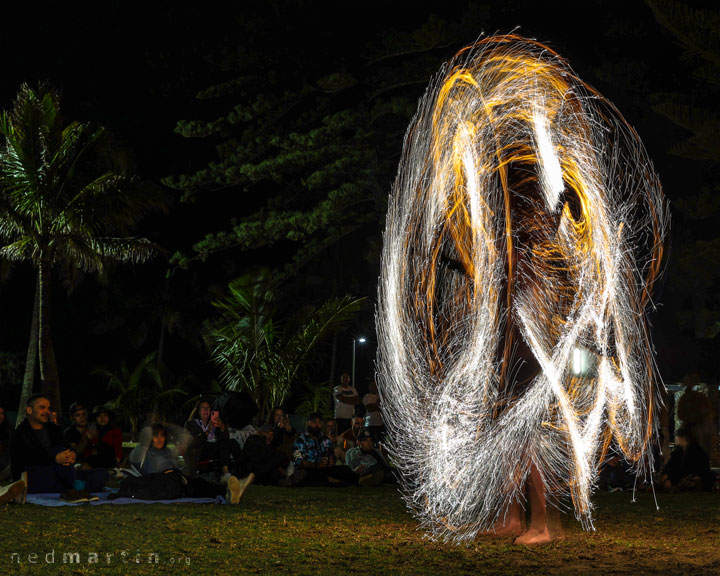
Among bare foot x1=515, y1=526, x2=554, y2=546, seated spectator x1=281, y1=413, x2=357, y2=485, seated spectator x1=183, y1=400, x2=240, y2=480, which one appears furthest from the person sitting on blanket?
bare foot x1=515, y1=526, x2=554, y2=546

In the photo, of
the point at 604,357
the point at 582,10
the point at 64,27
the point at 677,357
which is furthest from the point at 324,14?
the point at 677,357

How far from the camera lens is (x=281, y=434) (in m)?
14.1

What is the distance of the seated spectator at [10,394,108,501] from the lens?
10.8 metres

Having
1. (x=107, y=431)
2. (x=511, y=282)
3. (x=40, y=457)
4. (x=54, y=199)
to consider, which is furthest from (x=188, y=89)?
(x=511, y=282)

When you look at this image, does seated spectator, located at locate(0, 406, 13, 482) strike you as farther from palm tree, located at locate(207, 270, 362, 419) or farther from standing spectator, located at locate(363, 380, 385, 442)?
palm tree, located at locate(207, 270, 362, 419)

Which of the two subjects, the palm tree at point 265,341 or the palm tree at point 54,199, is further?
the palm tree at point 265,341

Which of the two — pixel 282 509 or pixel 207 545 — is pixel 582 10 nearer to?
pixel 282 509

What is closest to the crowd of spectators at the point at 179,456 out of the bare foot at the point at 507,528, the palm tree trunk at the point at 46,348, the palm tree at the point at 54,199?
the bare foot at the point at 507,528

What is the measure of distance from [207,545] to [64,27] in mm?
25659

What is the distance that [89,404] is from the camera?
108ft

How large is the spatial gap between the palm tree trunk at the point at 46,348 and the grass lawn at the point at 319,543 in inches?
443

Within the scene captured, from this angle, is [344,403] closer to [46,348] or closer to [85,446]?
[85,446]

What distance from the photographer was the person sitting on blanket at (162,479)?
10531 millimetres

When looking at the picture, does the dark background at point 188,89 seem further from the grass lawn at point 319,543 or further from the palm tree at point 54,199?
the grass lawn at point 319,543
